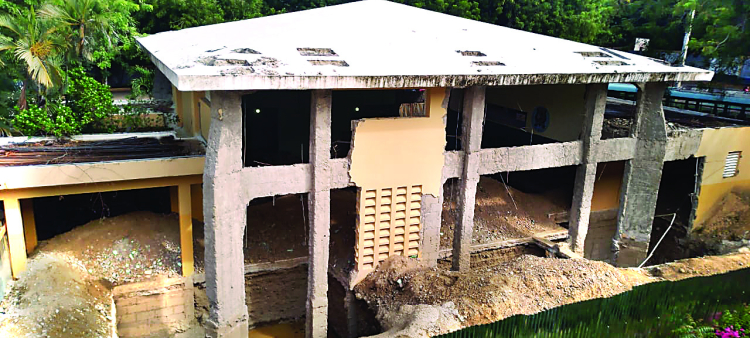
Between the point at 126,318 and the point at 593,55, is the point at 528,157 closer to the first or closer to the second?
the point at 593,55

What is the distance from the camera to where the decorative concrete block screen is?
470 inches

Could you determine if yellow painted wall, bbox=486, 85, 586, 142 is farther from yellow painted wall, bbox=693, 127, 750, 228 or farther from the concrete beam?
the concrete beam

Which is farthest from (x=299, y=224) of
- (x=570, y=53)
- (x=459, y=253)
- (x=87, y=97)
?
(x=570, y=53)

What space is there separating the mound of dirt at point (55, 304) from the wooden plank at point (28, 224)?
0.51 meters

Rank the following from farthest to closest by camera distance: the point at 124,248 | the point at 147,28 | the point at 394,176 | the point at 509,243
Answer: the point at 147,28 → the point at 509,243 → the point at 124,248 → the point at 394,176

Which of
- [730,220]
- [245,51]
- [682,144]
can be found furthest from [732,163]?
[245,51]

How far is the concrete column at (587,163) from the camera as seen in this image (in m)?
13.6

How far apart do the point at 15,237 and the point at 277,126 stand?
933 centimetres

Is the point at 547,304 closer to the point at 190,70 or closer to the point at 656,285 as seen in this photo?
the point at 656,285

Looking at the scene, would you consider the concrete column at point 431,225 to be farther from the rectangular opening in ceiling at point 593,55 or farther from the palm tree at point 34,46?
the palm tree at point 34,46

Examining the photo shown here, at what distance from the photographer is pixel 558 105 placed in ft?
57.3

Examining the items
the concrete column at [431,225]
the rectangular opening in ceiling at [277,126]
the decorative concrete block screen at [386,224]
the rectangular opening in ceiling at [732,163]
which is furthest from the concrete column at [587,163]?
the rectangular opening in ceiling at [277,126]

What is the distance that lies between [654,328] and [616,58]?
23.6ft

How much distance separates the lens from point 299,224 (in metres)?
15.2
